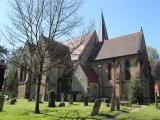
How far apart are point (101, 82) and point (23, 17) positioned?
24128 mm

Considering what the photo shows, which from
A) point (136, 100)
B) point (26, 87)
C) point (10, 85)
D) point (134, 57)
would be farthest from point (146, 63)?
point (10, 85)

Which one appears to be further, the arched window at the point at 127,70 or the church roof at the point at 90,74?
the church roof at the point at 90,74

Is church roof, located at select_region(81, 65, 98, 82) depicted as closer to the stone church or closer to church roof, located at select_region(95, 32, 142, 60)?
the stone church

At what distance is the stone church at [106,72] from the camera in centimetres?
3741

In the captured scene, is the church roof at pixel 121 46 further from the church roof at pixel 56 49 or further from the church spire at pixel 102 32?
the church roof at pixel 56 49

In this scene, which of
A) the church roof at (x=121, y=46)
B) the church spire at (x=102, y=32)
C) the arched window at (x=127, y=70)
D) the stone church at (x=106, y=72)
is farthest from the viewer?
the church spire at (x=102, y=32)

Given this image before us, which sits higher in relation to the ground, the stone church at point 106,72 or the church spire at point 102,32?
the church spire at point 102,32

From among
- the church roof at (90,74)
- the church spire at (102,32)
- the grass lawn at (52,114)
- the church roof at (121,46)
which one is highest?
the church spire at (102,32)

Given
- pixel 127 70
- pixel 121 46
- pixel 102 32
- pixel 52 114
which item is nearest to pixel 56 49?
pixel 52 114

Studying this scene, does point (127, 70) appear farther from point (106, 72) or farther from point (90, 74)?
point (90, 74)

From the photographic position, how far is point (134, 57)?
37.5 meters

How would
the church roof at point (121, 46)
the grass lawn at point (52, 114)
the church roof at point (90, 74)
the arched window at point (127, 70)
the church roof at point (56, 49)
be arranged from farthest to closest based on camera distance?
the church roof at point (90, 74) → the church roof at point (121, 46) → the arched window at point (127, 70) → the church roof at point (56, 49) → the grass lawn at point (52, 114)

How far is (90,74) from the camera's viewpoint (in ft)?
131

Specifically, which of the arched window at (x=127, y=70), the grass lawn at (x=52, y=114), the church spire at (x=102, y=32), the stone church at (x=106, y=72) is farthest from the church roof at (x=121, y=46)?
the grass lawn at (x=52, y=114)
